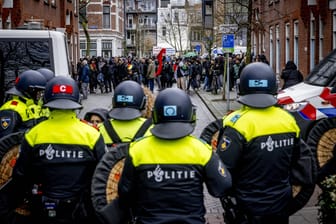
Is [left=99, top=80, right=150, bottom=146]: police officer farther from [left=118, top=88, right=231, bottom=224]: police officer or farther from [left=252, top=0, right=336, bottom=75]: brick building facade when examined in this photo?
[left=252, top=0, right=336, bottom=75]: brick building facade

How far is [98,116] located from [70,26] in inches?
1317

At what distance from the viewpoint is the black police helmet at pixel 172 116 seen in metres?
4.16

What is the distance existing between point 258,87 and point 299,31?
22996 mm

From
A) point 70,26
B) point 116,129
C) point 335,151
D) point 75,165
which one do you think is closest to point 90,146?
point 75,165

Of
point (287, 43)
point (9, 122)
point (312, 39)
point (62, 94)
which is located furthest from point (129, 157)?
point (287, 43)

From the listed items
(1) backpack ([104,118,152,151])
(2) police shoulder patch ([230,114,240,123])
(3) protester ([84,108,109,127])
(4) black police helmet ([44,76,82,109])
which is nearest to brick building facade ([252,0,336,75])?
(3) protester ([84,108,109,127])

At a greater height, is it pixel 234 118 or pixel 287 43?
pixel 287 43

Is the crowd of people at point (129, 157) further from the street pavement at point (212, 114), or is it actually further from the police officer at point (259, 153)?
the street pavement at point (212, 114)

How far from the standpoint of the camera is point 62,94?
5.10 m

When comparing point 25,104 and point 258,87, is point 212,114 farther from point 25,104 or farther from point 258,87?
point 258,87

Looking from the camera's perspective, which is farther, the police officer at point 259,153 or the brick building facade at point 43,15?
the brick building facade at point 43,15

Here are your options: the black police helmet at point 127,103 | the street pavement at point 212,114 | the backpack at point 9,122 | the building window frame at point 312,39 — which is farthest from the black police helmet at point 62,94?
the building window frame at point 312,39

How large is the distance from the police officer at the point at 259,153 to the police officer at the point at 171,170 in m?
0.74

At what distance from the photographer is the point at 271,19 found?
35.8m
